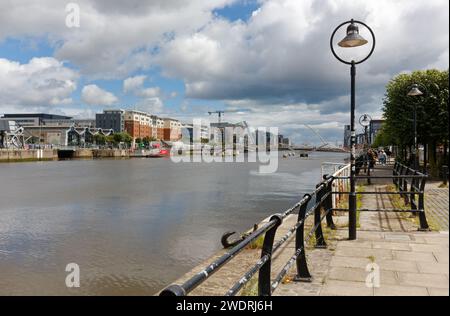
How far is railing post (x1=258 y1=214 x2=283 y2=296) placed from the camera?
4738 millimetres

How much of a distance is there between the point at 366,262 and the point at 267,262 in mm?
3301

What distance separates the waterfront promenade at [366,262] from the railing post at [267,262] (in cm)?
133

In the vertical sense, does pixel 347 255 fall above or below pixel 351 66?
below

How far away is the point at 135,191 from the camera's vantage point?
122 ft

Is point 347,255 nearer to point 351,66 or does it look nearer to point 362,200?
point 351,66

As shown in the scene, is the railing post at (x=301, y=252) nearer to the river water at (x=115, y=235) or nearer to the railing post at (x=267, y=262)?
the railing post at (x=267, y=262)

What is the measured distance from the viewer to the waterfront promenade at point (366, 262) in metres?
Result: 5.80

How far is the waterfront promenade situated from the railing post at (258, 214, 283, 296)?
1.33 meters

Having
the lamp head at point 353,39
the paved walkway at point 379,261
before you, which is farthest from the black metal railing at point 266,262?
the lamp head at point 353,39

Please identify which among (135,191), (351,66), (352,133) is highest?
(351,66)

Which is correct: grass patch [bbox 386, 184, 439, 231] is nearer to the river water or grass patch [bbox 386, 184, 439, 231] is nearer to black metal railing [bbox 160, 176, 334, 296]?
black metal railing [bbox 160, 176, 334, 296]

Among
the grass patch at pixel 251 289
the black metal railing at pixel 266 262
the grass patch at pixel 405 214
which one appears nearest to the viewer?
the black metal railing at pixel 266 262
